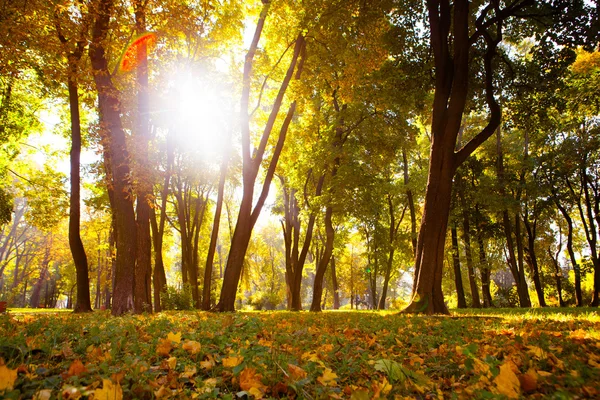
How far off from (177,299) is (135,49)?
11897 millimetres

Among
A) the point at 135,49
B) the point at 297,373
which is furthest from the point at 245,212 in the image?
the point at 297,373

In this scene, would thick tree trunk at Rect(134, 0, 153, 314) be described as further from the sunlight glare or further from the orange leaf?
the orange leaf

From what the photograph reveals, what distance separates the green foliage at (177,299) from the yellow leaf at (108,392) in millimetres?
16281

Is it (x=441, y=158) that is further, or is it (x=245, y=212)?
(x=245, y=212)

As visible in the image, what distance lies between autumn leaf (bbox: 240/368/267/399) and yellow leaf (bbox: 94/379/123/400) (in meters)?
0.68

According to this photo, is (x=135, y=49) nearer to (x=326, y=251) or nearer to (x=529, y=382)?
(x=529, y=382)

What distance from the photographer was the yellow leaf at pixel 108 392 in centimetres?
172

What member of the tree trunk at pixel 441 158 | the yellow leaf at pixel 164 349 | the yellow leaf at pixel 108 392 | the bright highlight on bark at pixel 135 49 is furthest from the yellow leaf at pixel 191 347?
the bright highlight on bark at pixel 135 49

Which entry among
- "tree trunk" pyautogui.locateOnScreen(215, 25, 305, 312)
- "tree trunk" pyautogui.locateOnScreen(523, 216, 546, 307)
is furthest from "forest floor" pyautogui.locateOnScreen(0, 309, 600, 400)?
"tree trunk" pyautogui.locateOnScreen(523, 216, 546, 307)

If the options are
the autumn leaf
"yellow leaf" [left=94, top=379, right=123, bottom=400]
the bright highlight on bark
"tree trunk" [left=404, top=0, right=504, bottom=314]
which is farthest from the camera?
the bright highlight on bark

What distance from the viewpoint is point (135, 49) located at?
10.4m

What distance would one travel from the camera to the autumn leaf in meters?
2.11

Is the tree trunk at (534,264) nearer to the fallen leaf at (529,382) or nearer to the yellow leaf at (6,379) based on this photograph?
the fallen leaf at (529,382)

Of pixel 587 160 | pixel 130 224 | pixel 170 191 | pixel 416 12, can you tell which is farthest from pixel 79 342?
pixel 587 160
